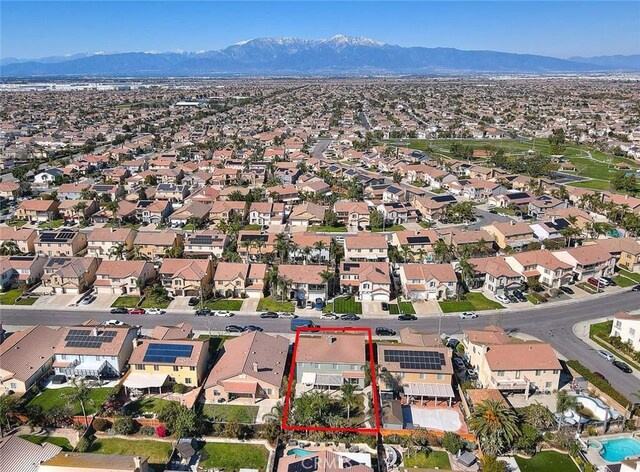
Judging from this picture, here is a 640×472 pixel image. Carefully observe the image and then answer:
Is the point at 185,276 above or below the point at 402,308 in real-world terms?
above

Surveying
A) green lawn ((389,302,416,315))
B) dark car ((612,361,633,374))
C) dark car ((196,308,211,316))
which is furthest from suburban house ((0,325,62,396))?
dark car ((612,361,633,374))

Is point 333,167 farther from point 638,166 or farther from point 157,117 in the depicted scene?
point 157,117

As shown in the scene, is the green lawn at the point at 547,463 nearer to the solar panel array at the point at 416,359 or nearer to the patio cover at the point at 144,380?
the solar panel array at the point at 416,359

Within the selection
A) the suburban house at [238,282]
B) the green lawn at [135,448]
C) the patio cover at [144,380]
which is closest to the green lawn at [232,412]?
the green lawn at [135,448]

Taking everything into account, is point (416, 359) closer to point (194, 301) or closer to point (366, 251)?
point (194, 301)

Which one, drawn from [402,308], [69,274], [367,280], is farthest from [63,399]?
[402,308]
